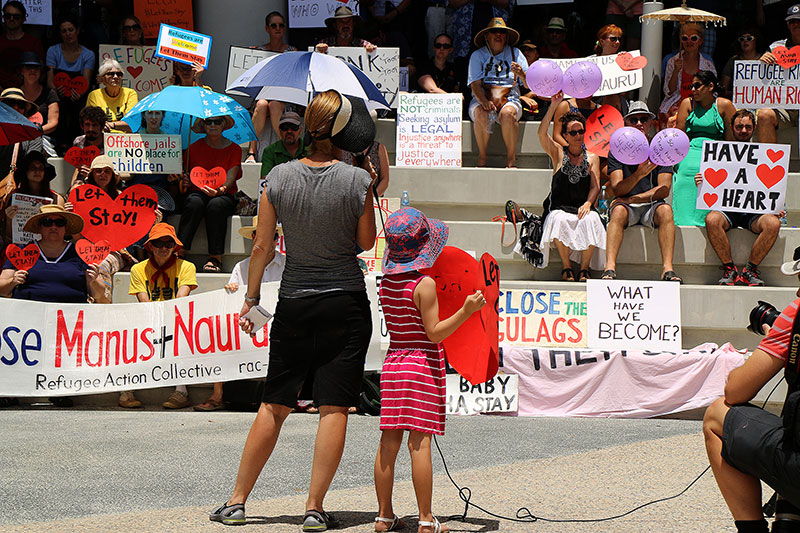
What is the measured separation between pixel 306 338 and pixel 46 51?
9.89 meters

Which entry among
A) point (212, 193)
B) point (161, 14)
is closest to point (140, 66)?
point (161, 14)

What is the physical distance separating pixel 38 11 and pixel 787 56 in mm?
9059

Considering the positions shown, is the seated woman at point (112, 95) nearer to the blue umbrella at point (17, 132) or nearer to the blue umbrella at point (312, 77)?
the blue umbrella at point (17, 132)

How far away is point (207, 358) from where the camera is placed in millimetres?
9148

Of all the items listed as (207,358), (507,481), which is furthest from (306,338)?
(207,358)

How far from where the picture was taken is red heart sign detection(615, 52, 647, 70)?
38.0 feet

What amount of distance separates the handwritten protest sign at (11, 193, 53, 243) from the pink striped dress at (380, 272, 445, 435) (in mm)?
5839

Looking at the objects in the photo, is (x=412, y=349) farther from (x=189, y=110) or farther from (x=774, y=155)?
(x=774, y=155)

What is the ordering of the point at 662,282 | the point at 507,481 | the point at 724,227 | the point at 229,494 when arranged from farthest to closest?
1. the point at 724,227
2. the point at 662,282
3. the point at 507,481
4. the point at 229,494

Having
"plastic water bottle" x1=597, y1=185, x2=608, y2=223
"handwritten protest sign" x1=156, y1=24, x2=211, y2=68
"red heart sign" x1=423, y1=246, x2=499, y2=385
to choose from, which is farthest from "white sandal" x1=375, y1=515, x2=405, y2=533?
"handwritten protest sign" x1=156, y1=24, x2=211, y2=68

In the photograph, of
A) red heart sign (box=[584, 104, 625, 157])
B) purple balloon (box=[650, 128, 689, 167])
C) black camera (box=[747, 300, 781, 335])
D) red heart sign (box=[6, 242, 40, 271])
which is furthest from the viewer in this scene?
red heart sign (box=[584, 104, 625, 157])

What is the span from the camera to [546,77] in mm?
11008

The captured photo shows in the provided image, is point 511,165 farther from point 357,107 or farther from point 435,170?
point 357,107

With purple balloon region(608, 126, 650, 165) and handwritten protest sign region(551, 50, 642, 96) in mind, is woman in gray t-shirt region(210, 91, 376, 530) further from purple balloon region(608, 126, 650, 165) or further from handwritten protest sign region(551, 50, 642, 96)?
handwritten protest sign region(551, 50, 642, 96)
